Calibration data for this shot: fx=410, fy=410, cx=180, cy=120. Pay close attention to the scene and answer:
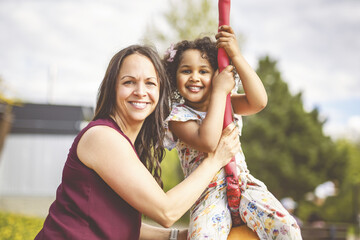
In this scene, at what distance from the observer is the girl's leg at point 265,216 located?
2059mm

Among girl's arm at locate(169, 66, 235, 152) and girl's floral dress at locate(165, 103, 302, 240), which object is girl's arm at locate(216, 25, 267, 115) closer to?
girl's arm at locate(169, 66, 235, 152)

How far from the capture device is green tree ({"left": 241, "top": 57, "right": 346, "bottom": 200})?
48.1 feet

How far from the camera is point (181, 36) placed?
14.6 metres

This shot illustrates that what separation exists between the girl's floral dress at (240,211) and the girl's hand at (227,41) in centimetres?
42

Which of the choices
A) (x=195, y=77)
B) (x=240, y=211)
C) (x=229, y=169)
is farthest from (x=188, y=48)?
(x=240, y=211)

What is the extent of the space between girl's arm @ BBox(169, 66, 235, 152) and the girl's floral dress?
0.20 feet

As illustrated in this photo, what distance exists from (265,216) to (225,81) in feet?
2.46

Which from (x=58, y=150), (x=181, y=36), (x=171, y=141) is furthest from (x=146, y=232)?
(x=58, y=150)

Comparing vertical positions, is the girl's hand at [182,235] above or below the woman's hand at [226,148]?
below

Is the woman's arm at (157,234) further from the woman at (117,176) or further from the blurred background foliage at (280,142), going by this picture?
the blurred background foliage at (280,142)

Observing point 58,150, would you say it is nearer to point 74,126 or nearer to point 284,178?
point 74,126

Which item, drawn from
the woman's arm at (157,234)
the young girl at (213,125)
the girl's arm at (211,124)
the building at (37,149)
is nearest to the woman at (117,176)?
the girl's arm at (211,124)

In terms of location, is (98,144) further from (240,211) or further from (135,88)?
(240,211)

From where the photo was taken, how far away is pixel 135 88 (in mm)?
2031
